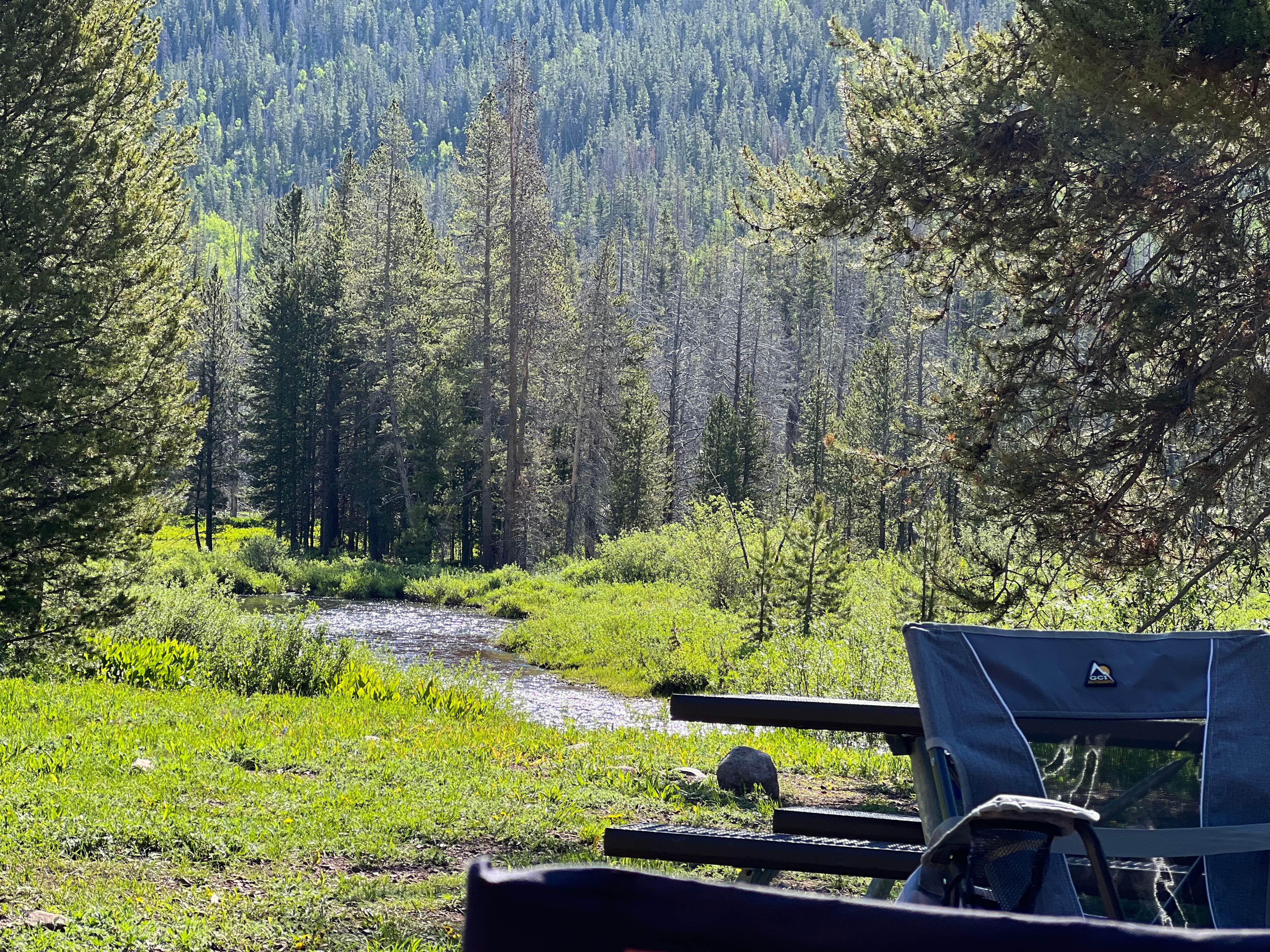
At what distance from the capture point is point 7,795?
594 centimetres

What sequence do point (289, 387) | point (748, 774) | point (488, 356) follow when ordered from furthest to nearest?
point (289, 387), point (488, 356), point (748, 774)

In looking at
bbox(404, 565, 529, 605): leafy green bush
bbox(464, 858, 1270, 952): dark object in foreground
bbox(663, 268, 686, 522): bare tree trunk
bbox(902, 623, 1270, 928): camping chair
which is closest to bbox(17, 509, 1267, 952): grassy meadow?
bbox(902, 623, 1270, 928): camping chair

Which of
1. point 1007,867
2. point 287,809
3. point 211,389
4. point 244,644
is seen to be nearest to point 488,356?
point 211,389

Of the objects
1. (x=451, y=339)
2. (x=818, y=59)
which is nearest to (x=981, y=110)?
(x=451, y=339)

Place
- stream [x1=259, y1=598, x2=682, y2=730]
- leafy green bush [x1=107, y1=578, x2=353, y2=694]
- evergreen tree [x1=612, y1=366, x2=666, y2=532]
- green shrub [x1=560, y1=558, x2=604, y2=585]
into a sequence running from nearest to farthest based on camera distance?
leafy green bush [x1=107, y1=578, x2=353, y2=694] < stream [x1=259, y1=598, x2=682, y2=730] < green shrub [x1=560, y1=558, x2=604, y2=585] < evergreen tree [x1=612, y1=366, x2=666, y2=532]

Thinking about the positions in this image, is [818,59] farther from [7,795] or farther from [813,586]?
[7,795]

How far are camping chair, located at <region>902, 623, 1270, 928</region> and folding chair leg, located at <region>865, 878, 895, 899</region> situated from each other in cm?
57

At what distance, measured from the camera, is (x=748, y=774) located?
787 centimetres

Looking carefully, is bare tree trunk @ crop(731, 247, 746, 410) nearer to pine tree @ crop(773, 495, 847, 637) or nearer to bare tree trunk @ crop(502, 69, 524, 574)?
bare tree trunk @ crop(502, 69, 524, 574)

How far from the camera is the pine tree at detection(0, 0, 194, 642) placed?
11891 mm

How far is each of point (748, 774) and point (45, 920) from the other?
465 centimetres

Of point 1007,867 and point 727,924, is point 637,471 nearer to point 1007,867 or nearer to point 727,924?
point 1007,867

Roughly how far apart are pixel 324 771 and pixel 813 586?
34.0ft

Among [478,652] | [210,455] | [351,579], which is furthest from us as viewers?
[210,455]
